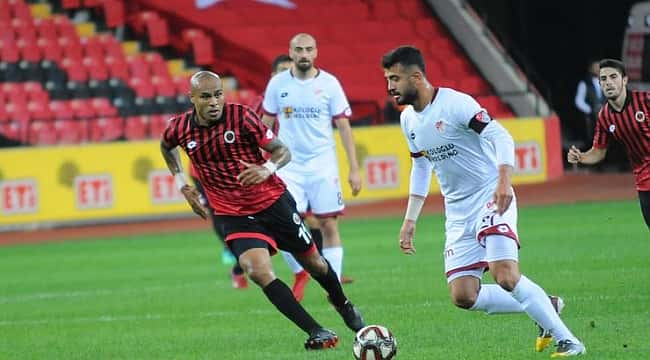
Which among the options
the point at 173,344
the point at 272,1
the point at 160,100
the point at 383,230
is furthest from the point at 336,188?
the point at 272,1

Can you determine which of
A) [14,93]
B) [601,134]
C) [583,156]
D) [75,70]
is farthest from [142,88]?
[583,156]

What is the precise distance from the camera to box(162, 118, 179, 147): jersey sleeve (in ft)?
30.9

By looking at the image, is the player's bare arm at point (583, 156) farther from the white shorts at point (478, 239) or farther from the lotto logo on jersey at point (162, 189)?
the lotto logo on jersey at point (162, 189)

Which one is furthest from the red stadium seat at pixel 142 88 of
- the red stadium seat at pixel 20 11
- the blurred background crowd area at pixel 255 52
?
the red stadium seat at pixel 20 11

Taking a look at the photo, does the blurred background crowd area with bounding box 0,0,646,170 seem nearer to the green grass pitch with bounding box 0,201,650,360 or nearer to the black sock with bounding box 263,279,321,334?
the green grass pitch with bounding box 0,201,650,360

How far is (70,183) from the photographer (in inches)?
903

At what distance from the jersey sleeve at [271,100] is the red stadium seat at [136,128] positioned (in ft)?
36.6

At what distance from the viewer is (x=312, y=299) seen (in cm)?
1260

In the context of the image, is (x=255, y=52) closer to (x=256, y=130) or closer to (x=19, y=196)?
(x=19, y=196)

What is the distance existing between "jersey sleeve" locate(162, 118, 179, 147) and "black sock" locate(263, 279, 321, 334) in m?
1.15

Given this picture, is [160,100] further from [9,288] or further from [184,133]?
[184,133]

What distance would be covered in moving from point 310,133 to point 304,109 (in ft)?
0.72

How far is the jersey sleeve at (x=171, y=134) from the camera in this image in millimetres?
9406

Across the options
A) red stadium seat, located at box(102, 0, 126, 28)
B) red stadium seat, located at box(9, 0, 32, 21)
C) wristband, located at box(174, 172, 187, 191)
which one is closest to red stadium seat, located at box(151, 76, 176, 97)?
red stadium seat, located at box(102, 0, 126, 28)
